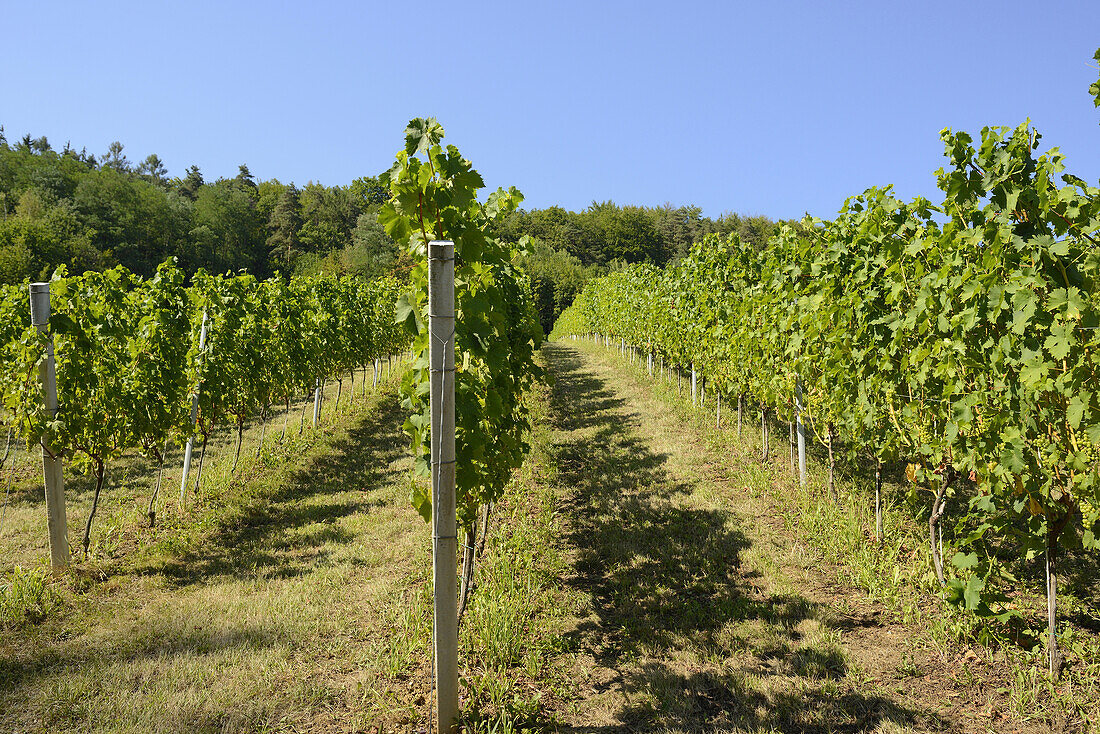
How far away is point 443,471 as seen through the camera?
3137 millimetres

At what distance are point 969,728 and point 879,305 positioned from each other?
339cm

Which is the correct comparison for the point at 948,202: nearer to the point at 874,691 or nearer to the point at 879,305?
the point at 879,305

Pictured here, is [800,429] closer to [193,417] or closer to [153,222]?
[193,417]

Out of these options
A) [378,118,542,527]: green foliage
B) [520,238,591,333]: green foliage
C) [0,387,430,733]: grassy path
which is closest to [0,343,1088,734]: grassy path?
[0,387,430,733]: grassy path

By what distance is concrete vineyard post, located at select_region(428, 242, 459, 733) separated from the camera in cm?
300

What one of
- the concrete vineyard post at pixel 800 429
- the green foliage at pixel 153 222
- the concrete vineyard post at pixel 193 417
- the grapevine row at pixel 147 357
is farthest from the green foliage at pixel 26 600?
the green foliage at pixel 153 222

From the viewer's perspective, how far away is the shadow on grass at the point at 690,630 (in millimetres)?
3555

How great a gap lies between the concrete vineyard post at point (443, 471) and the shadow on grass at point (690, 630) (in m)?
0.83

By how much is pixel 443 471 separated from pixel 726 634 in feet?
8.68

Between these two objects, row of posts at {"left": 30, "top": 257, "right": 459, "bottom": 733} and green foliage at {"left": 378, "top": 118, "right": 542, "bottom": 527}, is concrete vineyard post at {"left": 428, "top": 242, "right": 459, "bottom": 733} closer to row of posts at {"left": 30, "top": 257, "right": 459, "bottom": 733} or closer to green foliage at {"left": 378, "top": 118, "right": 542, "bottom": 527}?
row of posts at {"left": 30, "top": 257, "right": 459, "bottom": 733}

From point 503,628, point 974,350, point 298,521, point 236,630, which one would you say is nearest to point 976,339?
Answer: point 974,350

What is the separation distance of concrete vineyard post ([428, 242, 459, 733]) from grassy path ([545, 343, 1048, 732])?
824 mm

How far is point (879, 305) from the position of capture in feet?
18.0

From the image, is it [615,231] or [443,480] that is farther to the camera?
[615,231]
